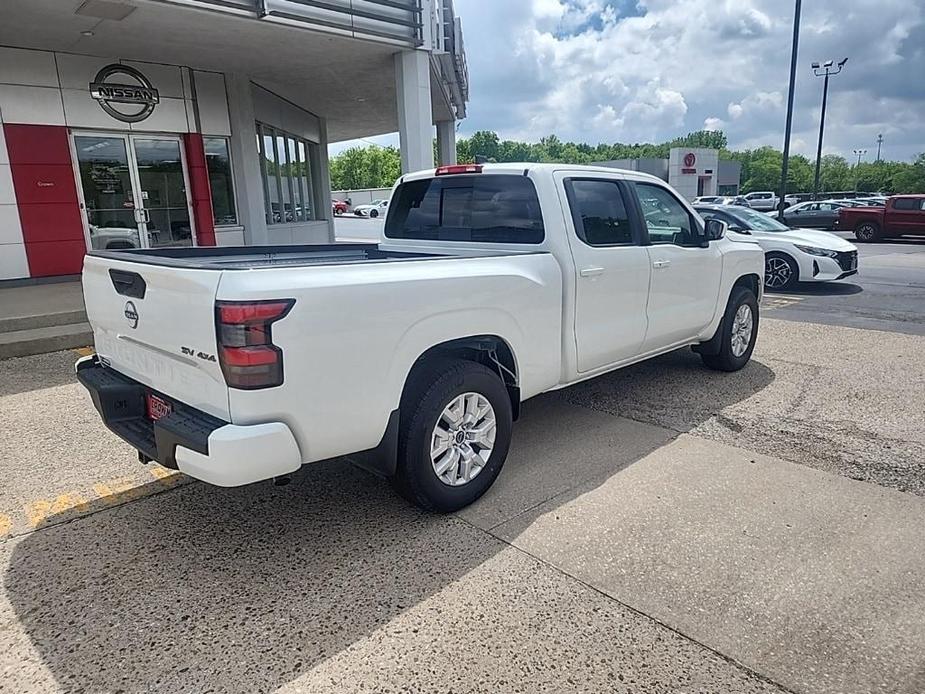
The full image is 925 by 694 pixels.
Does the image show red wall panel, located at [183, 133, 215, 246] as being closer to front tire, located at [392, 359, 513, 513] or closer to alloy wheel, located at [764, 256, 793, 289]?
front tire, located at [392, 359, 513, 513]

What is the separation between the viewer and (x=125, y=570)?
3109 millimetres

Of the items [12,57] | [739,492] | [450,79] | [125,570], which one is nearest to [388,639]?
[125,570]

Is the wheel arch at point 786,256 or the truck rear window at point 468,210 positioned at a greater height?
the truck rear window at point 468,210

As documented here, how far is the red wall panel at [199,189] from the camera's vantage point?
12016 millimetres

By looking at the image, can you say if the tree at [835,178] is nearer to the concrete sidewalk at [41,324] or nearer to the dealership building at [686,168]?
the dealership building at [686,168]

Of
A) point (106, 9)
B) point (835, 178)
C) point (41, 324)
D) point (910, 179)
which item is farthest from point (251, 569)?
point (835, 178)

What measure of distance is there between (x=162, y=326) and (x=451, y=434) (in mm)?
1546

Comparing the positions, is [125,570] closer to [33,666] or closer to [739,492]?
[33,666]

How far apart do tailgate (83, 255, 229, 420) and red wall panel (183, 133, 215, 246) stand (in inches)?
367

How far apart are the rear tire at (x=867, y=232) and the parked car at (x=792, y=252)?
1217cm

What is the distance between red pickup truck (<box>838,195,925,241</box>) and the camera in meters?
21.2

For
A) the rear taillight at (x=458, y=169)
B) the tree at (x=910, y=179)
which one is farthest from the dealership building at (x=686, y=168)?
the rear taillight at (x=458, y=169)

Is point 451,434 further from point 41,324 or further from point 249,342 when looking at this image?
point 41,324

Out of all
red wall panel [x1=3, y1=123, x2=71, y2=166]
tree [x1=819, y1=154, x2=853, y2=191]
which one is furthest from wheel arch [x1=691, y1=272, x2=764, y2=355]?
tree [x1=819, y1=154, x2=853, y2=191]
